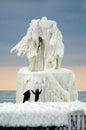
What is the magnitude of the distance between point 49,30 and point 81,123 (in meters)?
7.80

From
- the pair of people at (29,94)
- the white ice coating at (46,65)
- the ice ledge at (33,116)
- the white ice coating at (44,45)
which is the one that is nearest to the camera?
the ice ledge at (33,116)

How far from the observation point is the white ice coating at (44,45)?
2536cm

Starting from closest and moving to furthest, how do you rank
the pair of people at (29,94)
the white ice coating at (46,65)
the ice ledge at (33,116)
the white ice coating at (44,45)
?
1. the ice ledge at (33,116)
2. the pair of people at (29,94)
3. the white ice coating at (46,65)
4. the white ice coating at (44,45)

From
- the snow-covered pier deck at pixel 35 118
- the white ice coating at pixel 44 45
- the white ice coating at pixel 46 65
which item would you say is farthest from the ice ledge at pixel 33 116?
the white ice coating at pixel 44 45

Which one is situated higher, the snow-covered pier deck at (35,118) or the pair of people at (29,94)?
the pair of people at (29,94)

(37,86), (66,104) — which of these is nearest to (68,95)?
(37,86)

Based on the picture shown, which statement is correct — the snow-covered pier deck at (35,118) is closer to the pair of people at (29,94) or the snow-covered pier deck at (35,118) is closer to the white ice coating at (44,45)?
the pair of people at (29,94)

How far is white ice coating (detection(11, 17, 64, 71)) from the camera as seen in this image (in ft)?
83.2

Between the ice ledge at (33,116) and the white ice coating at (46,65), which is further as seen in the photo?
the white ice coating at (46,65)

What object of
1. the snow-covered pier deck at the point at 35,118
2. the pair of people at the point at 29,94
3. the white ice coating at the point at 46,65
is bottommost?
the snow-covered pier deck at the point at 35,118

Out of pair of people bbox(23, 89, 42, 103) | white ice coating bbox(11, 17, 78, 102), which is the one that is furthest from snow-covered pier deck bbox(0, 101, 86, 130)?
white ice coating bbox(11, 17, 78, 102)

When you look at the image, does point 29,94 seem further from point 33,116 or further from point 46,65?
point 33,116

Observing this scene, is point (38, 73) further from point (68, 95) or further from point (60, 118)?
point (60, 118)

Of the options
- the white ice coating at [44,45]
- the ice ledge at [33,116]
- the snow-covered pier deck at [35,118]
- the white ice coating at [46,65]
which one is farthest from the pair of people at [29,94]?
the ice ledge at [33,116]
